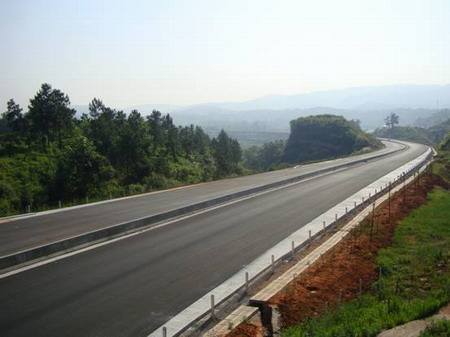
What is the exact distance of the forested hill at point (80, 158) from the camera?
3894 centimetres

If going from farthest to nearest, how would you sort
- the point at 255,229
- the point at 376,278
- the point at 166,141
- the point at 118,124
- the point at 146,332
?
the point at 166,141
the point at 118,124
the point at 255,229
the point at 376,278
the point at 146,332

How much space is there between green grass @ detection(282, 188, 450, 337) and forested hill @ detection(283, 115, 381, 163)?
99573mm

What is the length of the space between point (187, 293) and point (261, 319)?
2.20m

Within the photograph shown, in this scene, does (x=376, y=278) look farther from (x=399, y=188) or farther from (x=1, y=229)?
(x=399, y=188)

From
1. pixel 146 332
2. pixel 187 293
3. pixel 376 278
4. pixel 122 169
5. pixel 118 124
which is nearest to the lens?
pixel 146 332

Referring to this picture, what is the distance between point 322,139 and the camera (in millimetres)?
135625

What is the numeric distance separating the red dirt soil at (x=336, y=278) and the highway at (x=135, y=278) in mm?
1953

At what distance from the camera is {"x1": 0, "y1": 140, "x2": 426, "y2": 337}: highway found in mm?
10211

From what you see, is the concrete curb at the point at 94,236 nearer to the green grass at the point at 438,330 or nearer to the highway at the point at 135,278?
the highway at the point at 135,278

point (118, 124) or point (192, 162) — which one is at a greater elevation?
point (118, 124)

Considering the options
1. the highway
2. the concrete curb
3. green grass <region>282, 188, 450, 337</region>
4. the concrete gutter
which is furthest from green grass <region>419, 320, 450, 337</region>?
the concrete curb

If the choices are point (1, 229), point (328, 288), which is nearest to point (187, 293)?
point (328, 288)

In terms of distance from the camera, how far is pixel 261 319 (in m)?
10.7

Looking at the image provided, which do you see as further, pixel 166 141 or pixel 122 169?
pixel 166 141
